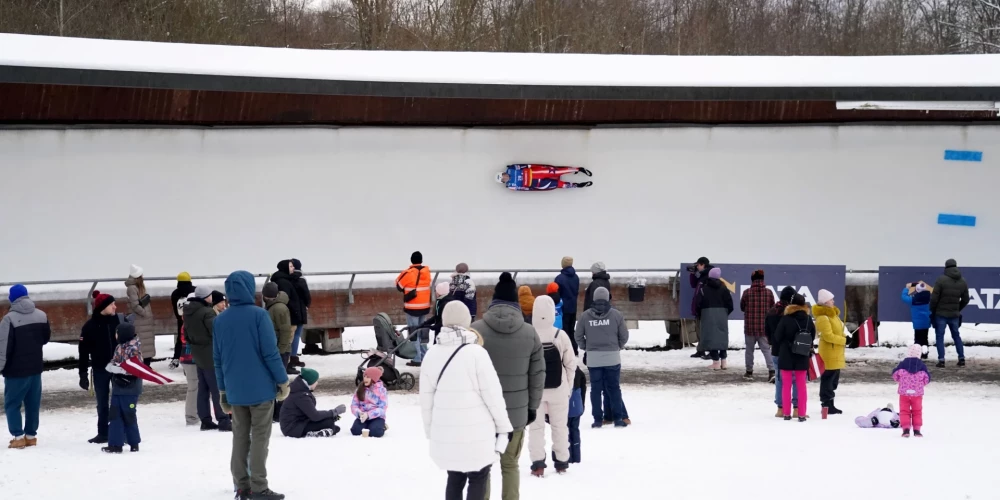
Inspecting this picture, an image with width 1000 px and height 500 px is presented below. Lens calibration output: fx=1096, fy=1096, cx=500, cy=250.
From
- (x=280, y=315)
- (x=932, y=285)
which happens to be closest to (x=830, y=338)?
(x=932, y=285)

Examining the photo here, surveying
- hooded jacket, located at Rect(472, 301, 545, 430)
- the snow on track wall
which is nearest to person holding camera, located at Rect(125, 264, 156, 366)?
the snow on track wall

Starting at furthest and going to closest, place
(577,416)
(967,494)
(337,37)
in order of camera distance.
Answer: (337,37) < (577,416) < (967,494)

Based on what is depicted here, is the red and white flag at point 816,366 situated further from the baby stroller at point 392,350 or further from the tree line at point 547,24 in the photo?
the tree line at point 547,24

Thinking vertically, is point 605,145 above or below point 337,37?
below

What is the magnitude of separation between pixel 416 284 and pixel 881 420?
229 inches

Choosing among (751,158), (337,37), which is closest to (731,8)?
(337,37)

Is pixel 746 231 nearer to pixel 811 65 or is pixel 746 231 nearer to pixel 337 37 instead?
pixel 811 65

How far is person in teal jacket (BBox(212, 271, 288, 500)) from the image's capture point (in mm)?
7078

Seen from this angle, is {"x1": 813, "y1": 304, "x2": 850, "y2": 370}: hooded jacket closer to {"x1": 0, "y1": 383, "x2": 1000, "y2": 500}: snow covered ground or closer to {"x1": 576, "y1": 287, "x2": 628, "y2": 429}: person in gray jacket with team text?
{"x1": 0, "y1": 383, "x2": 1000, "y2": 500}: snow covered ground

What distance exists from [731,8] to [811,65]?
28222 millimetres

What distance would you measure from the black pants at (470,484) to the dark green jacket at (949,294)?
9.57 meters

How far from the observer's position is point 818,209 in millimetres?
16828

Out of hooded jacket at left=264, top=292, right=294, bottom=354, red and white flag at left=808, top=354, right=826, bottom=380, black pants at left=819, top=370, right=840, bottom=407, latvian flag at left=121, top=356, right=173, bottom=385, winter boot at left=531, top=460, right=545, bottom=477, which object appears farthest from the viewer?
hooded jacket at left=264, top=292, right=294, bottom=354

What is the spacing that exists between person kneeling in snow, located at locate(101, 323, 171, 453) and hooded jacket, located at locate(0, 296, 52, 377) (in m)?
0.86
